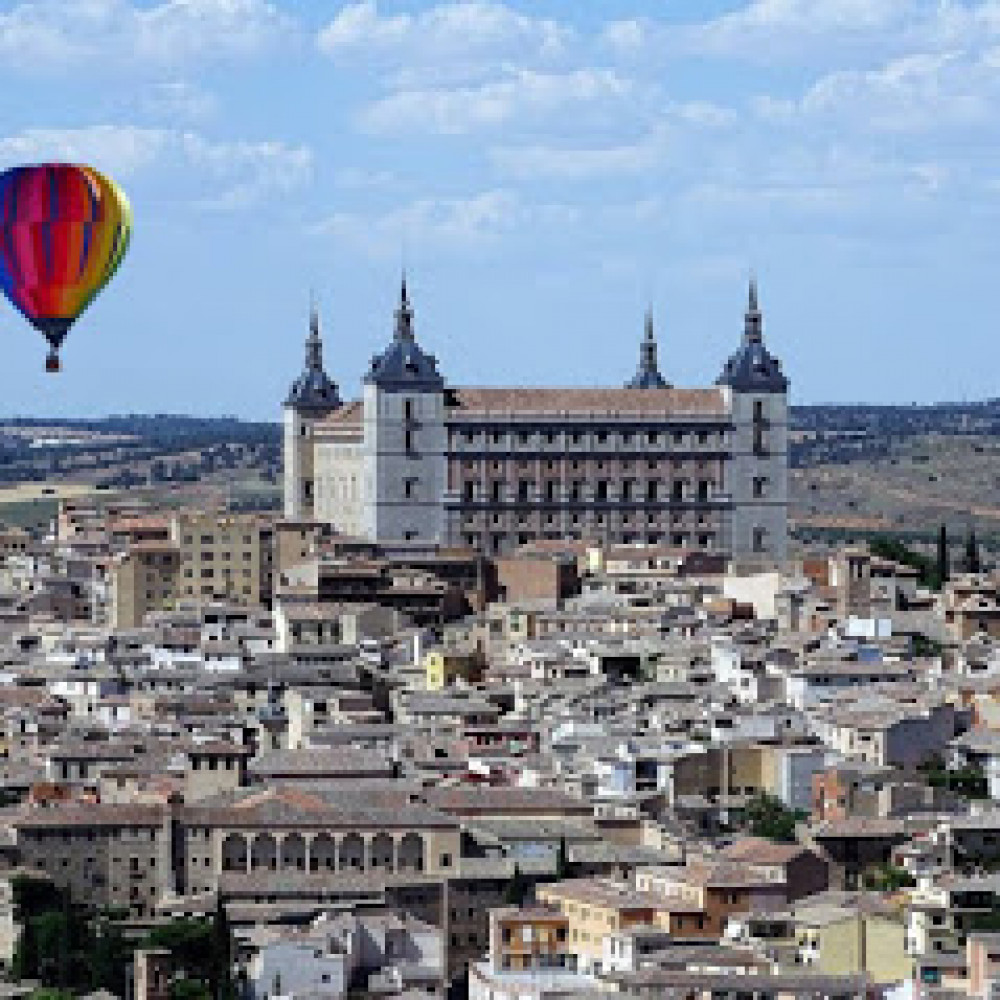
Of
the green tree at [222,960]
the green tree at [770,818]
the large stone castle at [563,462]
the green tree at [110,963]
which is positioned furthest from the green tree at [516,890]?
the large stone castle at [563,462]

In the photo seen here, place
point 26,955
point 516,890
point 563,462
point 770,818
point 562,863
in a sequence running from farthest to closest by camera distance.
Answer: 1. point 563,462
2. point 770,818
3. point 562,863
4. point 516,890
5. point 26,955

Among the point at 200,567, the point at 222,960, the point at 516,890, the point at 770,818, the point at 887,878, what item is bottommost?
the point at 222,960

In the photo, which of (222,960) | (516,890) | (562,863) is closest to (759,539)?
(562,863)

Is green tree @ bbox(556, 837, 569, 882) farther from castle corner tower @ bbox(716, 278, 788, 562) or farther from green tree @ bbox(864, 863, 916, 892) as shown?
castle corner tower @ bbox(716, 278, 788, 562)

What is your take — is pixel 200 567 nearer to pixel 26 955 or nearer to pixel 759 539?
pixel 759 539

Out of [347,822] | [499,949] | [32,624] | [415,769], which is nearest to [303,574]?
[32,624]

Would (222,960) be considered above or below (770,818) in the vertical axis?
below
